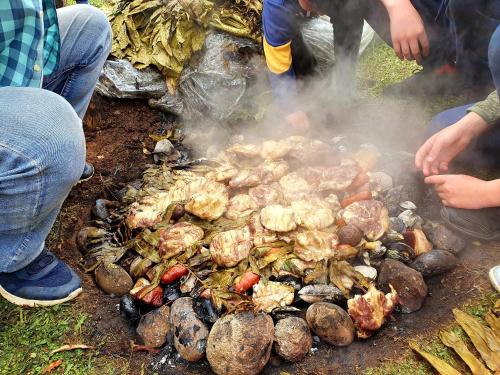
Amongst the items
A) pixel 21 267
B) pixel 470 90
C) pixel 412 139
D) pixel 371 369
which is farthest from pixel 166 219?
pixel 470 90

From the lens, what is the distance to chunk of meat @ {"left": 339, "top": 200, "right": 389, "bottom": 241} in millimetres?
2658

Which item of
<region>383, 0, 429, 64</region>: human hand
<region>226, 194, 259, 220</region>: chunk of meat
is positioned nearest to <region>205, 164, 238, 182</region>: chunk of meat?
<region>226, 194, 259, 220</region>: chunk of meat

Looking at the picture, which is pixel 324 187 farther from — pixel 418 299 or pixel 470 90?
pixel 470 90

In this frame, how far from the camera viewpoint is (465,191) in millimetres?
2627

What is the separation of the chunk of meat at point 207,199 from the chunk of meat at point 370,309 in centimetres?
119

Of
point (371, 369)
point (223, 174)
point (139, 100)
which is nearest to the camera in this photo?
point (371, 369)

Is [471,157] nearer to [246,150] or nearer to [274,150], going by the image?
[274,150]

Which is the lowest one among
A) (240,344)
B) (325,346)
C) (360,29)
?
(325,346)

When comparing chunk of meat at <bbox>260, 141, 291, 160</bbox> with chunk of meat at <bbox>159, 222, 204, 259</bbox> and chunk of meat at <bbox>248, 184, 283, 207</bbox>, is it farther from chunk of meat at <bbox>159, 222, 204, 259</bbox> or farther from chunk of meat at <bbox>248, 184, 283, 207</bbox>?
chunk of meat at <bbox>159, 222, 204, 259</bbox>

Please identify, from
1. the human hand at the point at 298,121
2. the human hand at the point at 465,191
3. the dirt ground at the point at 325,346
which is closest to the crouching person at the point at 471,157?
the human hand at the point at 465,191

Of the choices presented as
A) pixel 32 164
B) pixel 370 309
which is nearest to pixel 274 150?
pixel 370 309

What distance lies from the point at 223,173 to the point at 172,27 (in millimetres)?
1922

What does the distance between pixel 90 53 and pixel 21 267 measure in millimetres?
1686

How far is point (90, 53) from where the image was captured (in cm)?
297
